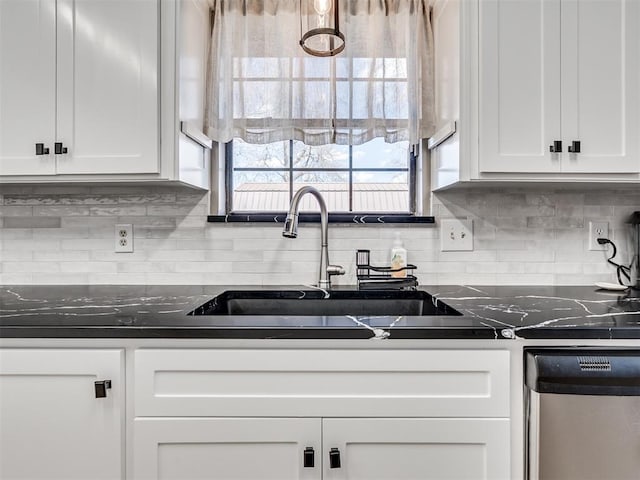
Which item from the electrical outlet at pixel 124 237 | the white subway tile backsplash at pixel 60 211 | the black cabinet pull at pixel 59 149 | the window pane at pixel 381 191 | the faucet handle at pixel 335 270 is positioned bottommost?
the faucet handle at pixel 335 270

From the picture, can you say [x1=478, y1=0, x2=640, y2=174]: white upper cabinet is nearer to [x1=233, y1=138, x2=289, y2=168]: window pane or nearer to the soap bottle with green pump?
the soap bottle with green pump

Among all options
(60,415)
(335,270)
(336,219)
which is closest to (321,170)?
(336,219)

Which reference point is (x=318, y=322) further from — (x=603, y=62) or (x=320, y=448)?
(x=603, y=62)

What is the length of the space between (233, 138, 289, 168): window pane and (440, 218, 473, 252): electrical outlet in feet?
2.41

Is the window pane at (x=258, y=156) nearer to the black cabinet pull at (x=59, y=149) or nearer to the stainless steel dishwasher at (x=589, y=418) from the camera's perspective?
the black cabinet pull at (x=59, y=149)

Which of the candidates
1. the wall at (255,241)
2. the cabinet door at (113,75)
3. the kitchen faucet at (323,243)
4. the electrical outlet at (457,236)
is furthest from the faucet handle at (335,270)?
the cabinet door at (113,75)

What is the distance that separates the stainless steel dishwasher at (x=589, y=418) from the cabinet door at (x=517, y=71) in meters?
0.71

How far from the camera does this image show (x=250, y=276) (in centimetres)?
177

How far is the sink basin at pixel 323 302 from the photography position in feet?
5.16

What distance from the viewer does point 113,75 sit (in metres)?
1.41

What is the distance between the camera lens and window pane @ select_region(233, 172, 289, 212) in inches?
74.3

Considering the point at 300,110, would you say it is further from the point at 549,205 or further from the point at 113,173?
the point at 549,205

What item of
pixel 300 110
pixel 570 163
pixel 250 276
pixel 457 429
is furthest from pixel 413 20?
pixel 457 429

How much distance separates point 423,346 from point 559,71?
3.39ft
